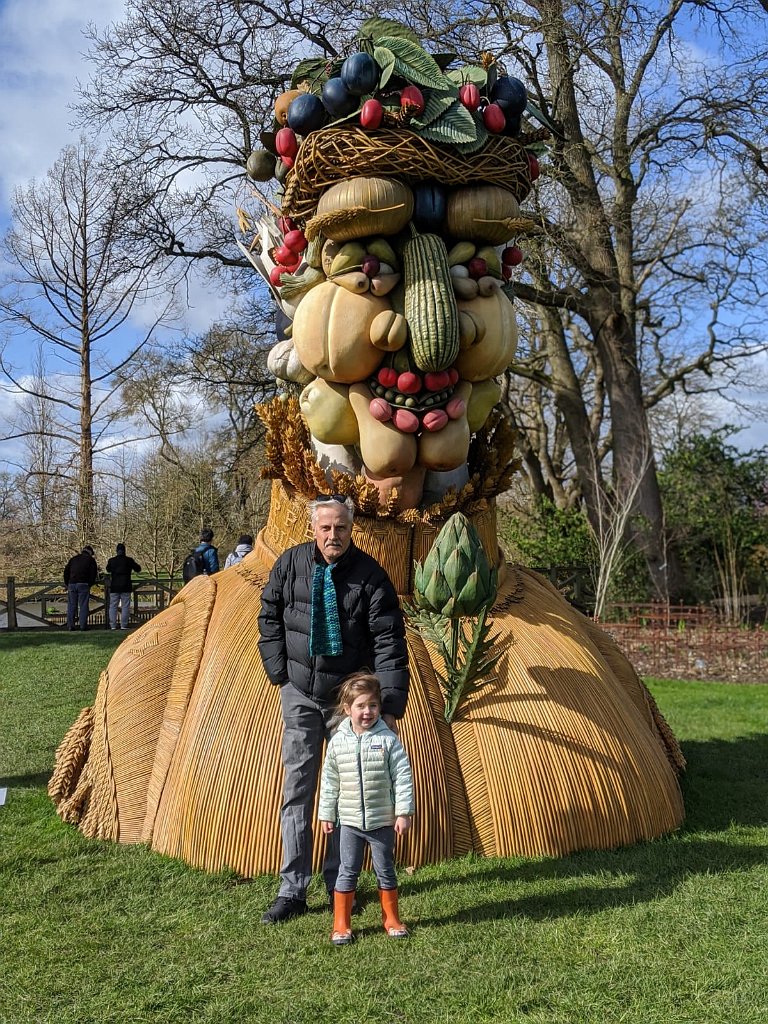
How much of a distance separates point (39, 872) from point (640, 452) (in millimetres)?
12646

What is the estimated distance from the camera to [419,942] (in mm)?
3279

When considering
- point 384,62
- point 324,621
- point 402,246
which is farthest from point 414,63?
point 324,621

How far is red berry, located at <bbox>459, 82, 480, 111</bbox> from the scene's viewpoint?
13.8 ft

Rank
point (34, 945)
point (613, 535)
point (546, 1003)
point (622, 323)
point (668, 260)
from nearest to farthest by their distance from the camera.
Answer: point (546, 1003) → point (34, 945) → point (613, 535) → point (622, 323) → point (668, 260)

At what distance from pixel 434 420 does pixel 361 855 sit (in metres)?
1.90

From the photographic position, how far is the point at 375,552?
14.4ft

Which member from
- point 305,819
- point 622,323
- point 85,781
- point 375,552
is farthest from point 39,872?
point 622,323

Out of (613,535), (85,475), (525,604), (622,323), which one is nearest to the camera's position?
(525,604)

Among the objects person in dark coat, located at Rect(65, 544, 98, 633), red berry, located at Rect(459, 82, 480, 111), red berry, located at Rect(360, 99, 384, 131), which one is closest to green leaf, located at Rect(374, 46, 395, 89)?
red berry, located at Rect(360, 99, 384, 131)

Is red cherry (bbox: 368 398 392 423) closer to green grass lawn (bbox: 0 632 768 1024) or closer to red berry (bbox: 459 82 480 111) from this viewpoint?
red berry (bbox: 459 82 480 111)

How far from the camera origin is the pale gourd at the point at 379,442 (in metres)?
4.23

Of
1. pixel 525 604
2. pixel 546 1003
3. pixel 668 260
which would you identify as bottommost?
pixel 546 1003

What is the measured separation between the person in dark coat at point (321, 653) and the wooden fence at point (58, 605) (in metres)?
11.7

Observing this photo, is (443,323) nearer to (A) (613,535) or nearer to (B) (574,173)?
(A) (613,535)
